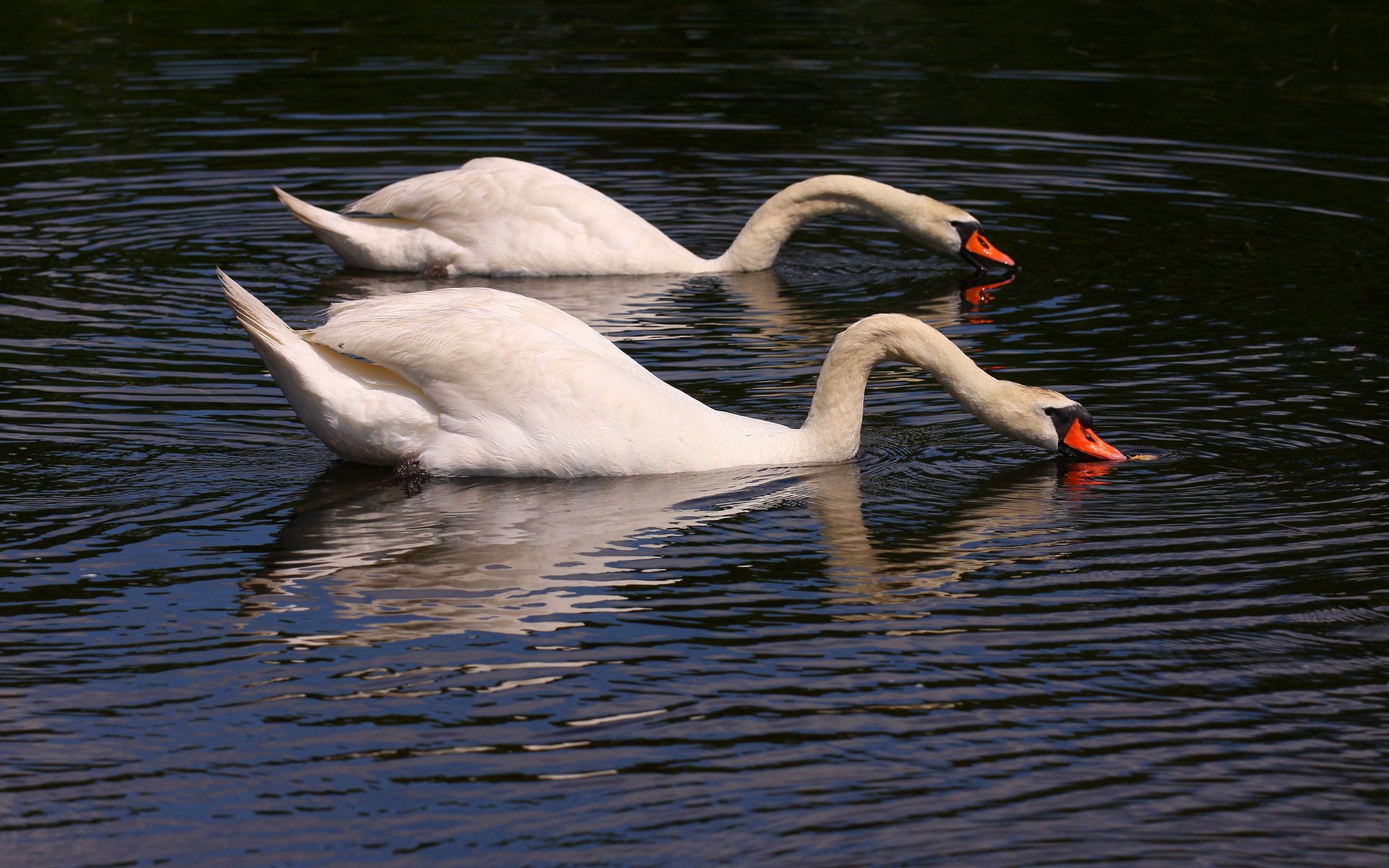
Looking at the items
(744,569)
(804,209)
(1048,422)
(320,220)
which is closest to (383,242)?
(320,220)

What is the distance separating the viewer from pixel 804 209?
15.0 meters

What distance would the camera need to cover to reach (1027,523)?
8742mm

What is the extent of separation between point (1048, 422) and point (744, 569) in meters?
2.32

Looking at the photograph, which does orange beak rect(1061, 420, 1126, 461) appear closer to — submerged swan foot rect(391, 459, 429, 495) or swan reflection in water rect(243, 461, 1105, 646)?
swan reflection in water rect(243, 461, 1105, 646)

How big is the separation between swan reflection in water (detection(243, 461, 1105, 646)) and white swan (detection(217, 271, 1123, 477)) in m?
0.13

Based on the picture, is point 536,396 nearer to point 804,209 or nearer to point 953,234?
point 804,209

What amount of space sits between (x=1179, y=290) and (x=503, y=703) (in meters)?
8.03

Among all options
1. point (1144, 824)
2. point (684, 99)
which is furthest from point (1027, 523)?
point (684, 99)

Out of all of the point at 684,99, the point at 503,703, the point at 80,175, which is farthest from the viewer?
the point at 684,99

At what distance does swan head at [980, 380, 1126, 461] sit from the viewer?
380 inches

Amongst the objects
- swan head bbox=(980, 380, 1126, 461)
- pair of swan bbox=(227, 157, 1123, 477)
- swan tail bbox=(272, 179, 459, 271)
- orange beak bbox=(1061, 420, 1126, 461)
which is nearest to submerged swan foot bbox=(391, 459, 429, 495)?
pair of swan bbox=(227, 157, 1123, 477)

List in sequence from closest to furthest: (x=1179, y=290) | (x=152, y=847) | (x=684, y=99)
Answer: (x=152, y=847), (x=1179, y=290), (x=684, y=99)

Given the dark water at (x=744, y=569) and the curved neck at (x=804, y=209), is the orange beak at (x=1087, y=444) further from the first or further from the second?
the curved neck at (x=804, y=209)

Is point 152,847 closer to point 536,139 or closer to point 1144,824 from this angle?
point 1144,824
